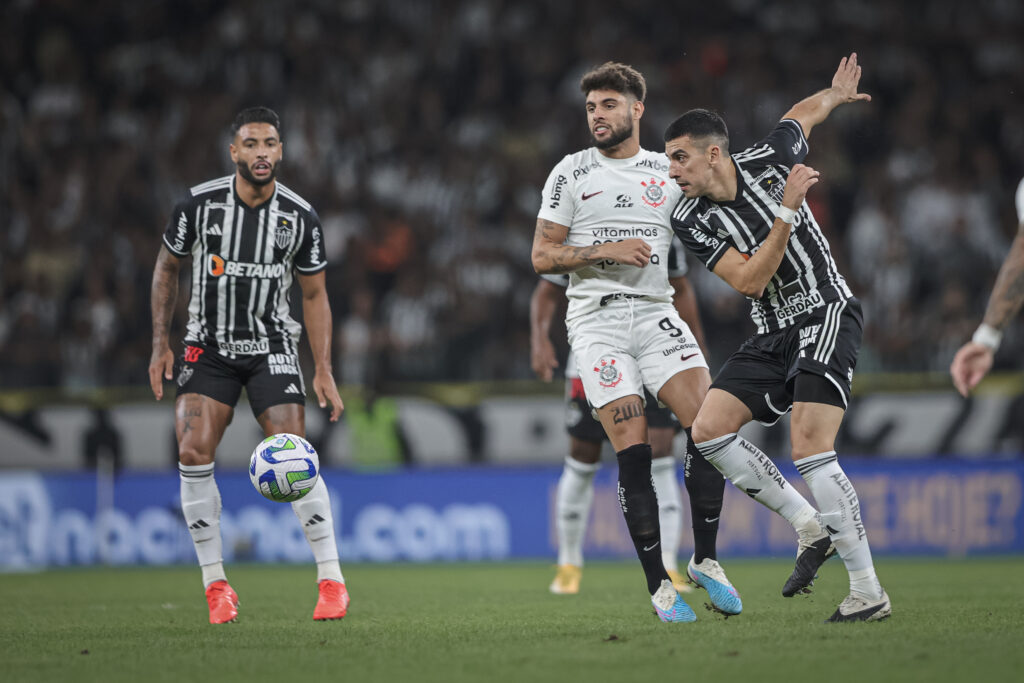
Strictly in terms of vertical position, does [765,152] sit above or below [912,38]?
below

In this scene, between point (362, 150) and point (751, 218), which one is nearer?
point (751, 218)

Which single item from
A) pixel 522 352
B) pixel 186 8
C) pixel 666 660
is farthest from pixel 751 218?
pixel 186 8

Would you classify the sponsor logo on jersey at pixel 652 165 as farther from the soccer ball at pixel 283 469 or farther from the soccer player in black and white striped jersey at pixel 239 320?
the soccer ball at pixel 283 469

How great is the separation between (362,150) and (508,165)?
83.8 inches

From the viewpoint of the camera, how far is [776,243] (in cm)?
579

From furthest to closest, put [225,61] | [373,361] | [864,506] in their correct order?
1. [225,61]
2. [373,361]
3. [864,506]

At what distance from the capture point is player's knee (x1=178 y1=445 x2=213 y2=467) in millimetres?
6891

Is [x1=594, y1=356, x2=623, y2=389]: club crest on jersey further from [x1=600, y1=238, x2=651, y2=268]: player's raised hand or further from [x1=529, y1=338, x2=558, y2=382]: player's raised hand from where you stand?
[x1=529, y1=338, x2=558, y2=382]: player's raised hand

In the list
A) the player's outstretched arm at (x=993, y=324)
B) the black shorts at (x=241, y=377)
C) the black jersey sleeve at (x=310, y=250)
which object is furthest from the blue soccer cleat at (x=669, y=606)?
the black jersey sleeve at (x=310, y=250)

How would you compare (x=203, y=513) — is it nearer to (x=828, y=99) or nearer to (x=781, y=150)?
(x=781, y=150)

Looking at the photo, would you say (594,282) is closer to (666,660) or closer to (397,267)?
(666,660)

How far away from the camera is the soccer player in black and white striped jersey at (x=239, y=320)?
696 cm

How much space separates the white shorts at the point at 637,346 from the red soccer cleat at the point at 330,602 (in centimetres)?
171

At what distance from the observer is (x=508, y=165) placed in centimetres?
1698
